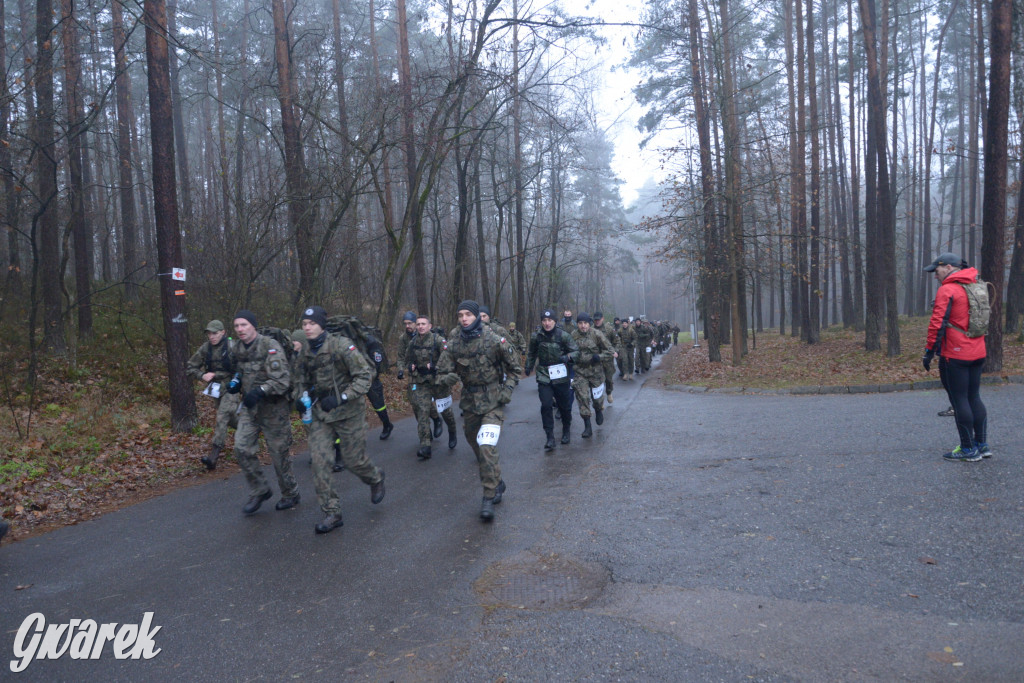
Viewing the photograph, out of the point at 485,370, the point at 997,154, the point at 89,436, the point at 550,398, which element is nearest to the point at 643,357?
the point at 997,154

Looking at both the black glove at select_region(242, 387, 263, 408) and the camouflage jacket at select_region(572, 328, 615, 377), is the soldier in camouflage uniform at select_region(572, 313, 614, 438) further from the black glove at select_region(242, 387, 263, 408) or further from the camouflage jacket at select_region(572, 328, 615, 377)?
the black glove at select_region(242, 387, 263, 408)

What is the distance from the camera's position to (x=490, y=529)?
6.05 m

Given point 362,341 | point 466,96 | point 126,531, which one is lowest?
point 126,531

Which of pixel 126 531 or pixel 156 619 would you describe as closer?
pixel 156 619

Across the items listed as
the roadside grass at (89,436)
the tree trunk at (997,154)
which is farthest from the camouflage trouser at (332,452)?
the tree trunk at (997,154)

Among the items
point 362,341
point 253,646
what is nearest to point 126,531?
point 362,341

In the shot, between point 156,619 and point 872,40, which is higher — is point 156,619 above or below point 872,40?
below

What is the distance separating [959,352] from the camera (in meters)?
6.95

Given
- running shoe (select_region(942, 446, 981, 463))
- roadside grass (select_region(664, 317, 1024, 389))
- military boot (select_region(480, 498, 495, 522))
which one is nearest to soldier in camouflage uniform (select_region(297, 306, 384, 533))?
military boot (select_region(480, 498, 495, 522))

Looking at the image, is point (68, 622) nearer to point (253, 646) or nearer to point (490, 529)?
point (253, 646)

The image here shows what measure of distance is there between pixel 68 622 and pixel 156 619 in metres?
0.57

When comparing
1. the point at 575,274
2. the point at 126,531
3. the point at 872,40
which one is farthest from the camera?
the point at 575,274

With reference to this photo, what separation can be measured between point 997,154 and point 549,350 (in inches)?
417

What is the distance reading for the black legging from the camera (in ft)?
22.9
